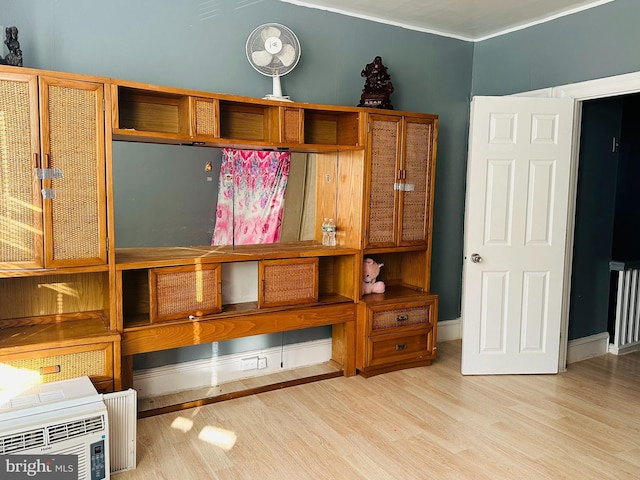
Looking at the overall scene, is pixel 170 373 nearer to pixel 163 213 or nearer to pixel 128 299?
pixel 128 299

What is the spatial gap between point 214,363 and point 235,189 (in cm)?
118

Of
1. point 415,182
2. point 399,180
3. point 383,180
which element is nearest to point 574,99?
point 415,182

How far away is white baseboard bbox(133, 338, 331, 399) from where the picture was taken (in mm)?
3268

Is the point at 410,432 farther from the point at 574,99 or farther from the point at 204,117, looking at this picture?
the point at 574,99

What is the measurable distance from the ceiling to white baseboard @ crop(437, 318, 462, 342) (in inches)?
96.8

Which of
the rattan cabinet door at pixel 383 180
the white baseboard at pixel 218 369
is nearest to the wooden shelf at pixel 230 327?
the white baseboard at pixel 218 369

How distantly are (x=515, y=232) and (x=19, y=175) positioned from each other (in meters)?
3.08

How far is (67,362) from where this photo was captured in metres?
2.52

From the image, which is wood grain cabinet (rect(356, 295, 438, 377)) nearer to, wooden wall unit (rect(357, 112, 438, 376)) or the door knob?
wooden wall unit (rect(357, 112, 438, 376))

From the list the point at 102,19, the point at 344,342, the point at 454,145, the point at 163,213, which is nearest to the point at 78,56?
the point at 102,19

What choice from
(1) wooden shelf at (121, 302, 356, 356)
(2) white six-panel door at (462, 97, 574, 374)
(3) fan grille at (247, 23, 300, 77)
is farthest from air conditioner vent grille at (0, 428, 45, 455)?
(2) white six-panel door at (462, 97, 574, 374)

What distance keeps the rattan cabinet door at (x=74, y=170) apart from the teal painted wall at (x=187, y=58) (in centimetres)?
32

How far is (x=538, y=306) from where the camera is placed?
3.75 meters

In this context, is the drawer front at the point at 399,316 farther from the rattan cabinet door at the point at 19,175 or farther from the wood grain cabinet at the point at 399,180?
the rattan cabinet door at the point at 19,175
